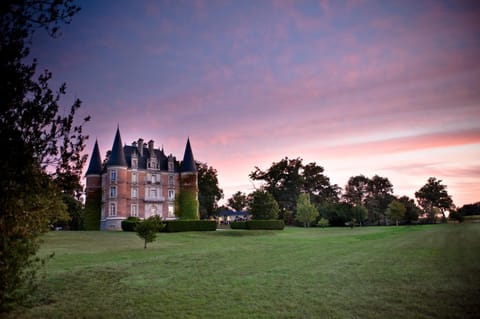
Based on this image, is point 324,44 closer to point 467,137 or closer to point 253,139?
point 467,137

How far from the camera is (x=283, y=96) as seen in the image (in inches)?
1017

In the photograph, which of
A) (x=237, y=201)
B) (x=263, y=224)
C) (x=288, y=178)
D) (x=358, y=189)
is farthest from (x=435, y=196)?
(x=263, y=224)

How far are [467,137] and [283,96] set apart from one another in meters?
13.7

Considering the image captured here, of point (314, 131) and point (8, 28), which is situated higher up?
point (314, 131)

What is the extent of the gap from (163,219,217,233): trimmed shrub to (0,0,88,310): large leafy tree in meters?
32.8

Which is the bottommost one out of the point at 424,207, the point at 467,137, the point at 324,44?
the point at 424,207

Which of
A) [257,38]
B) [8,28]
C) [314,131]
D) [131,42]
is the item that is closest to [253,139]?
[314,131]

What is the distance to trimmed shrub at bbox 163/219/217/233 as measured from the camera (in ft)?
124

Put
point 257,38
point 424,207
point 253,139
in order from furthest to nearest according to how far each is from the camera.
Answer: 1. point 424,207
2. point 253,139
3. point 257,38

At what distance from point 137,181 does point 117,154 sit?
5.72 metres

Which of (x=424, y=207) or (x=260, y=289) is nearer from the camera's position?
(x=260, y=289)

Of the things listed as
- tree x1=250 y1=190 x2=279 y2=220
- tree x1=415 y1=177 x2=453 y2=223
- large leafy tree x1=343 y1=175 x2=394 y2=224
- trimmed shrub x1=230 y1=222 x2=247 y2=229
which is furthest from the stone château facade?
tree x1=415 y1=177 x2=453 y2=223

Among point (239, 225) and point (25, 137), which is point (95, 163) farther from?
point (25, 137)

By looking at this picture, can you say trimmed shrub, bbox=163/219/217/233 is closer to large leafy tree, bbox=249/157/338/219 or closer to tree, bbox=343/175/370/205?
large leafy tree, bbox=249/157/338/219
